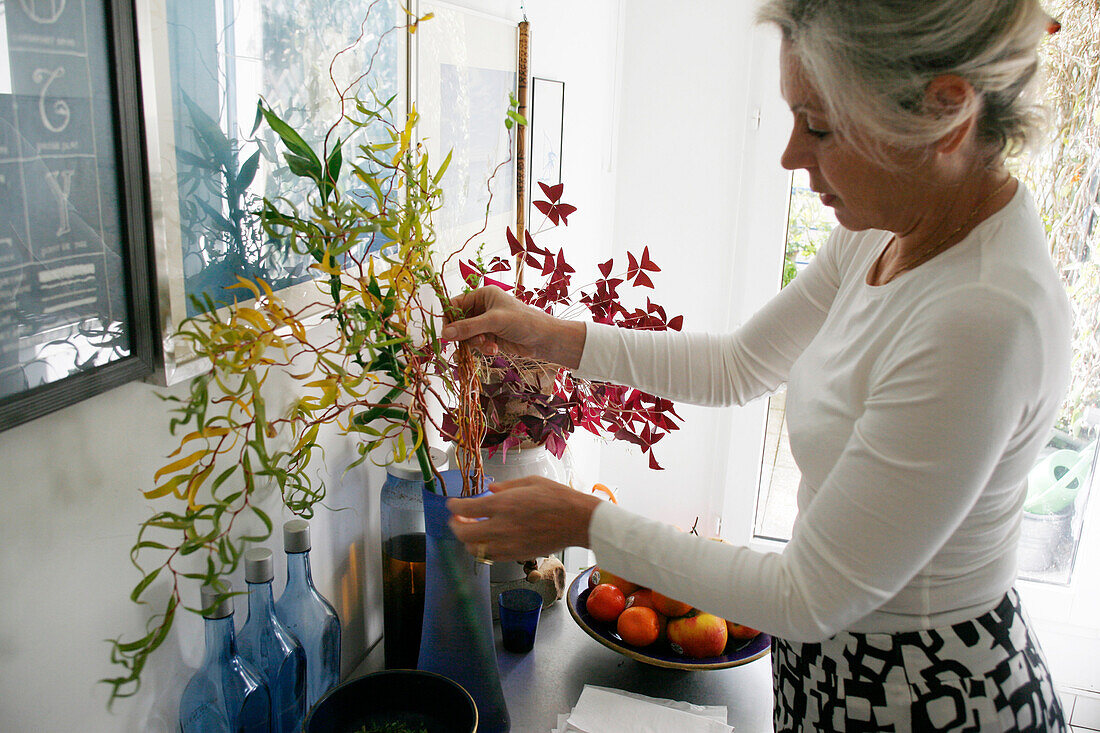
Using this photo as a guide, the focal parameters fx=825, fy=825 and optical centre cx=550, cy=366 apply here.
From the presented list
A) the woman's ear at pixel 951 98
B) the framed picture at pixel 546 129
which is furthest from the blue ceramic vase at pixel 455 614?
the framed picture at pixel 546 129

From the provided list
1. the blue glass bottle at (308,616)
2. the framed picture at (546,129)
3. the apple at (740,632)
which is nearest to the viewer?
the blue glass bottle at (308,616)

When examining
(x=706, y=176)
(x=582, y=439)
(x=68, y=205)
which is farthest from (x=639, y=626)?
(x=706, y=176)

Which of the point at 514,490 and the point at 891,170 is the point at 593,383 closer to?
the point at 514,490

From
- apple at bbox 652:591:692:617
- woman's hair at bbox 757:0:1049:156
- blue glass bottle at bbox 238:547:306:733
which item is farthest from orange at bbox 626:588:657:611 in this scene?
woman's hair at bbox 757:0:1049:156

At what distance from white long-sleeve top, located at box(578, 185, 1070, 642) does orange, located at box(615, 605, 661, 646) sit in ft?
1.31

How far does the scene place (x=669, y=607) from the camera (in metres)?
1.27

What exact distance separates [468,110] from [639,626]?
855mm

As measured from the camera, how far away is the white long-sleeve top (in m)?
0.71

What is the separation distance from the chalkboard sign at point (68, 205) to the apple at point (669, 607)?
0.88 metres

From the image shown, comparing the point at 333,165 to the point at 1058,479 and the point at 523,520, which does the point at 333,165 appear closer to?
the point at 523,520

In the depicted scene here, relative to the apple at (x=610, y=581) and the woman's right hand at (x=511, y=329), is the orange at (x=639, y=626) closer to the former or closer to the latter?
the apple at (x=610, y=581)

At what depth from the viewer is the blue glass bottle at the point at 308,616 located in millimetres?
853

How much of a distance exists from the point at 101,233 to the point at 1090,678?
3208mm

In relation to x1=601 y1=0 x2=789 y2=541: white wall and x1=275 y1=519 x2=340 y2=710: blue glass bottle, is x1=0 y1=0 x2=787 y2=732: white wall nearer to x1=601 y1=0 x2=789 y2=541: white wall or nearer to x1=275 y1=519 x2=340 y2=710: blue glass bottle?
x1=601 y1=0 x2=789 y2=541: white wall
